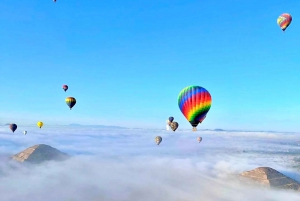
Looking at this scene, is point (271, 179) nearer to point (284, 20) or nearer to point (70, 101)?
point (284, 20)

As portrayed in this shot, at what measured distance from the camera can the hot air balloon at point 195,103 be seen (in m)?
56.0

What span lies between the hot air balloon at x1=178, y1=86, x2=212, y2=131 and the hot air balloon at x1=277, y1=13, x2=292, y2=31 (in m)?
27.9

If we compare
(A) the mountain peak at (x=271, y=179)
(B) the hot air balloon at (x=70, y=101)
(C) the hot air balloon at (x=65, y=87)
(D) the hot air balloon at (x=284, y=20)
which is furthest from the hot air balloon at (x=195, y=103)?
(A) the mountain peak at (x=271, y=179)

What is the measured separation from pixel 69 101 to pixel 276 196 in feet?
333

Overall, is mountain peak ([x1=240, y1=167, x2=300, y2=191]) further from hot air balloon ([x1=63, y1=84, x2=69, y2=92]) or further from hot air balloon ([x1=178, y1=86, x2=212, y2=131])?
hot air balloon ([x1=63, y1=84, x2=69, y2=92])

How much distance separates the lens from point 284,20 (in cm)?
6812

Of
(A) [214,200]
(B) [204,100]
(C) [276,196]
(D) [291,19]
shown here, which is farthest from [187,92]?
(A) [214,200]

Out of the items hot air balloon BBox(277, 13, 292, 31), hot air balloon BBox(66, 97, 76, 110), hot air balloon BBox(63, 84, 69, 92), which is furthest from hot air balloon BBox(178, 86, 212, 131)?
hot air balloon BBox(63, 84, 69, 92)

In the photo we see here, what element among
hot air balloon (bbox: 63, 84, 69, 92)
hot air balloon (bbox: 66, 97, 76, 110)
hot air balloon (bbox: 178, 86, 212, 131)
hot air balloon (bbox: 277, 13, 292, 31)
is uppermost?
hot air balloon (bbox: 277, 13, 292, 31)

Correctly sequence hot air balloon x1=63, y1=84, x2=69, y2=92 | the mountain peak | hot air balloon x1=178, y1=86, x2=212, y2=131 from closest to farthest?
hot air balloon x1=178, y1=86, x2=212, y2=131 < hot air balloon x1=63, y1=84, x2=69, y2=92 < the mountain peak

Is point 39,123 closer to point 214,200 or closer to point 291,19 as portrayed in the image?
point 214,200

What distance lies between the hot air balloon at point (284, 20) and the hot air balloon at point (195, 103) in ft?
91.6

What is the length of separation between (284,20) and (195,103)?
106 feet

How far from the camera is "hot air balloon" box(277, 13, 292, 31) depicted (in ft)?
222
